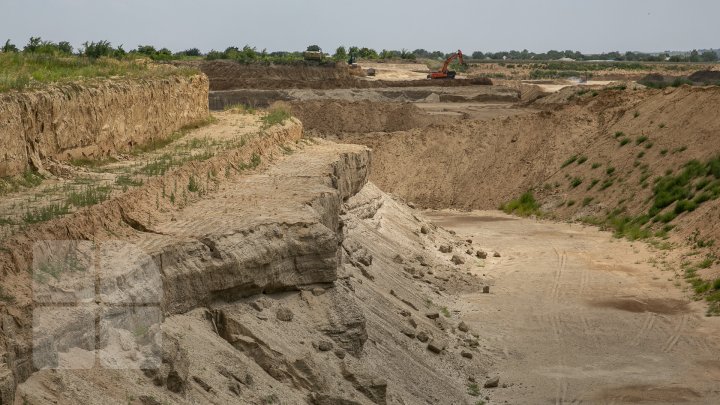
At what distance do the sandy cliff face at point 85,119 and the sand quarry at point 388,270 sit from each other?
0.52 meters

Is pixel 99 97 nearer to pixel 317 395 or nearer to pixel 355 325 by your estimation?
pixel 355 325

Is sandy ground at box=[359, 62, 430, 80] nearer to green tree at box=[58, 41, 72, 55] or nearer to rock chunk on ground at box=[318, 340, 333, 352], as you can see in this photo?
green tree at box=[58, 41, 72, 55]

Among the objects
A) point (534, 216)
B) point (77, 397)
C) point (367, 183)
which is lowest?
point (534, 216)

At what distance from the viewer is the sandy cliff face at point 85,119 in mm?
18828

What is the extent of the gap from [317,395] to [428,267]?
15.7 m

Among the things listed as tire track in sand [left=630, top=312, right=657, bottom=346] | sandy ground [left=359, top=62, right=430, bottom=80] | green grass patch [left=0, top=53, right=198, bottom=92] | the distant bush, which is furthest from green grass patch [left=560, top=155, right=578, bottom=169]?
sandy ground [left=359, top=62, right=430, bottom=80]

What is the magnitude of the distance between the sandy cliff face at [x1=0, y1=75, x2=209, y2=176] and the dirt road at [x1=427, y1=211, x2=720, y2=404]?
8364mm

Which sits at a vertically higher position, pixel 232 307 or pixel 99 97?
pixel 99 97

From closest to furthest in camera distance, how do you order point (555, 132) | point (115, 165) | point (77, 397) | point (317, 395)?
1. point (77, 397)
2. point (317, 395)
3. point (115, 165)
4. point (555, 132)

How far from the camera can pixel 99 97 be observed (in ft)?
75.5

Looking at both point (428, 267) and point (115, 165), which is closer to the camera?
point (115, 165)

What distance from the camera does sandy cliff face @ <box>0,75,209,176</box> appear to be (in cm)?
1883

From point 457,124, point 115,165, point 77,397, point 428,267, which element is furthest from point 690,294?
point 457,124

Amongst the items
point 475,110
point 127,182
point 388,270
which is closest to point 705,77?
point 475,110
